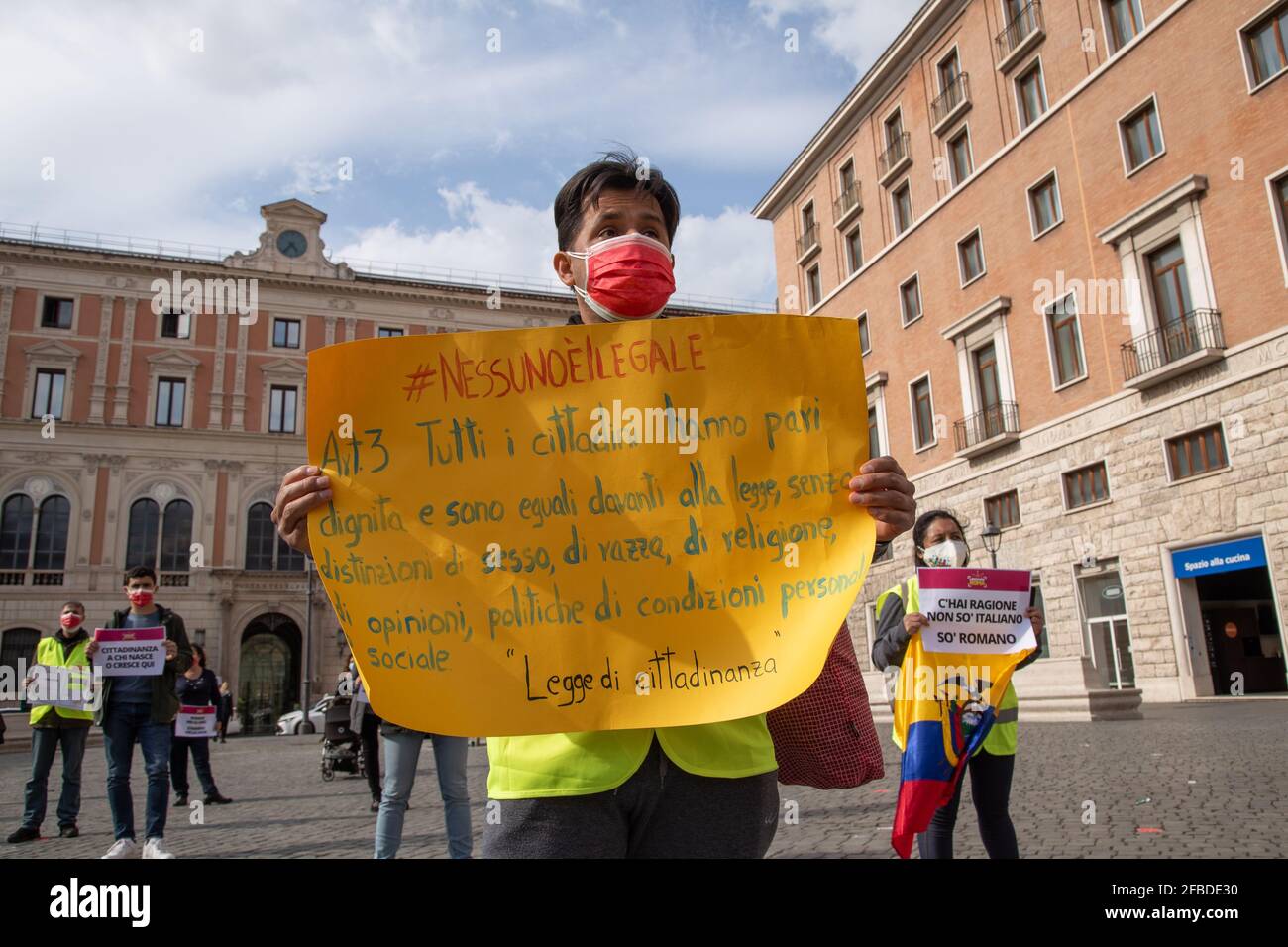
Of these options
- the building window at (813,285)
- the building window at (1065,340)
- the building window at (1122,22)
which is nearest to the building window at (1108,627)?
the building window at (1065,340)

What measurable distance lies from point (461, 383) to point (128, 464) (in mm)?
40498

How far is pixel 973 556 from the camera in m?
25.3

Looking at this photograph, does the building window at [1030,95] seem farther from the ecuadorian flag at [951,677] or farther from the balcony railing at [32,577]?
the balcony railing at [32,577]

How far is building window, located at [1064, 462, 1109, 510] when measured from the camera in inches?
826

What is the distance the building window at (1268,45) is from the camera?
676 inches

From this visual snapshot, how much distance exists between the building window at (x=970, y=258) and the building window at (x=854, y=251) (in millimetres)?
5737

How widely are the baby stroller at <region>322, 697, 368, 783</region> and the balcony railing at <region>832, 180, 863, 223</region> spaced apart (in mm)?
26174

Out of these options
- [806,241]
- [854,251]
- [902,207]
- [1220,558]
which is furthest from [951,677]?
[806,241]

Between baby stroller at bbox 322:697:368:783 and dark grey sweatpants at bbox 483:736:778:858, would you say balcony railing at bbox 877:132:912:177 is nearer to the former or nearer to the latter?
baby stroller at bbox 322:697:368:783

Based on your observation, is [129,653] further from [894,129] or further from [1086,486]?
[894,129]

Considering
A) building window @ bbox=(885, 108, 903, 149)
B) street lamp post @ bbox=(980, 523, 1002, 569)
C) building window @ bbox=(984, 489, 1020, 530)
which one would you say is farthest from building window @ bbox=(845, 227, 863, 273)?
street lamp post @ bbox=(980, 523, 1002, 569)
